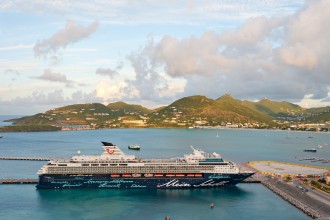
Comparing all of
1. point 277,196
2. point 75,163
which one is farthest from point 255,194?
point 75,163

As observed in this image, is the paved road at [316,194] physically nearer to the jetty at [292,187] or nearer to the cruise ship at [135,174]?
the jetty at [292,187]

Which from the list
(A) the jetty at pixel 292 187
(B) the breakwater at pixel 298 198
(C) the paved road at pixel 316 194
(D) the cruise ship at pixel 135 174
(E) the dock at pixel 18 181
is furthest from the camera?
(E) the dock at pixel 18 181

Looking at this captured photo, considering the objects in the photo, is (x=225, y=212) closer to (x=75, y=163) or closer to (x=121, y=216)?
(x=121, y=216)

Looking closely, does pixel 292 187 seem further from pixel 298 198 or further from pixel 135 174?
pixel 135 174

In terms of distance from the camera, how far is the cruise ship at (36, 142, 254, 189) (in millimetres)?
61375

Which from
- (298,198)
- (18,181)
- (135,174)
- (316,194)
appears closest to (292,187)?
(316,194)

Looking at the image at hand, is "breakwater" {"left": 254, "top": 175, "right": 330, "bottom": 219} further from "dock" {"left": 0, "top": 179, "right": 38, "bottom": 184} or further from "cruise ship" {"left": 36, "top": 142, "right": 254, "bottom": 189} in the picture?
"dock" {"left": 0, "top": 179, "right": 38, "bottom": 184}

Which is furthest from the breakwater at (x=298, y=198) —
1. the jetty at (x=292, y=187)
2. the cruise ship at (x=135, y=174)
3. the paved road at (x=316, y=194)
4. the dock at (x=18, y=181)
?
the dock at (x=18, y=181)

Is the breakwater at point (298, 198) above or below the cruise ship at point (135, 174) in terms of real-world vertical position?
below

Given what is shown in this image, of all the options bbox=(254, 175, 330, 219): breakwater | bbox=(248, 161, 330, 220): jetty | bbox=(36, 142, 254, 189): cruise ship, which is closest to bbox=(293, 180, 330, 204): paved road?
bbox=(248, 161, 330, 220): jetty

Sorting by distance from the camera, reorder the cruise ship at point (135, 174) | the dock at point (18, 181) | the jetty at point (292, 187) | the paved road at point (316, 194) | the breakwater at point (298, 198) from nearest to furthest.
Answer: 1. the breakwater at point (298, 198)
2. the jetty at point (292, 187)
3. the paved road at point (316, 194)
4. the cruise ship at point (135, 174)
5. the dock at point (18, 181)

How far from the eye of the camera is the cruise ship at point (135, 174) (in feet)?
201

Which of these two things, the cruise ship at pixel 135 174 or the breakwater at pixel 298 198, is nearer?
the breakwater at pixel 298 198

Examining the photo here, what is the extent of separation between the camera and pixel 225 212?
50250mm
